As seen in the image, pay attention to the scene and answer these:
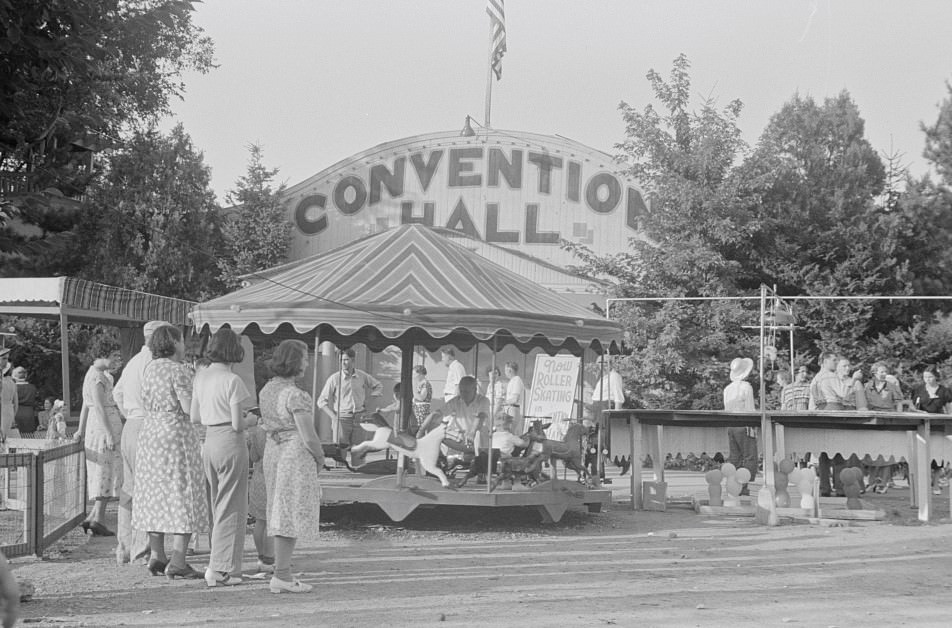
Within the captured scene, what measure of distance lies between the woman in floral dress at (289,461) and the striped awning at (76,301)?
771 cm

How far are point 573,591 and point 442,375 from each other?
54.8ft

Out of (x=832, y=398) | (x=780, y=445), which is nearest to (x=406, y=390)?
(x=780, y=445)

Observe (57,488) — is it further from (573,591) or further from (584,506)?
(584,506)

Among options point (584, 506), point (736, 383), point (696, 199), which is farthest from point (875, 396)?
point (696, 199)

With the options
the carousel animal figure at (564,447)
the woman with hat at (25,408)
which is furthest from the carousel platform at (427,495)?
the woman with hat at (25,408)

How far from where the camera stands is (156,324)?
851 cm

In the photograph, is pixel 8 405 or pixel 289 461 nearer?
pixel 289 461

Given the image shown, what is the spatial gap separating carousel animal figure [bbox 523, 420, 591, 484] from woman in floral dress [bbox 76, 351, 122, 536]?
424cm

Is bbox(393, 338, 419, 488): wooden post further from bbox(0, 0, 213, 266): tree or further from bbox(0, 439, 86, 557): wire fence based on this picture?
bbox(0, 0, 213, 266): tree

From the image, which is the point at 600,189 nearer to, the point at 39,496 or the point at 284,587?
the point at 39,496

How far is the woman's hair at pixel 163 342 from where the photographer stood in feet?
26.5

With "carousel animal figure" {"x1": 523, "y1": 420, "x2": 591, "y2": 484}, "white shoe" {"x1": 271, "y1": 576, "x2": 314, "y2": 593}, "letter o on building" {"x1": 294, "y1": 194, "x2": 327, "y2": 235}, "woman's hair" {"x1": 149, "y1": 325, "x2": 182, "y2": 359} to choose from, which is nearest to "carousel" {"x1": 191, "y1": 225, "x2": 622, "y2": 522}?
"carousel animal figure" {"x1": 523, "y1": 420, "x2": 591, "y2": 484}

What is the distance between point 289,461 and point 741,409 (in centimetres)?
939

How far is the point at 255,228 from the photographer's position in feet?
89.9
